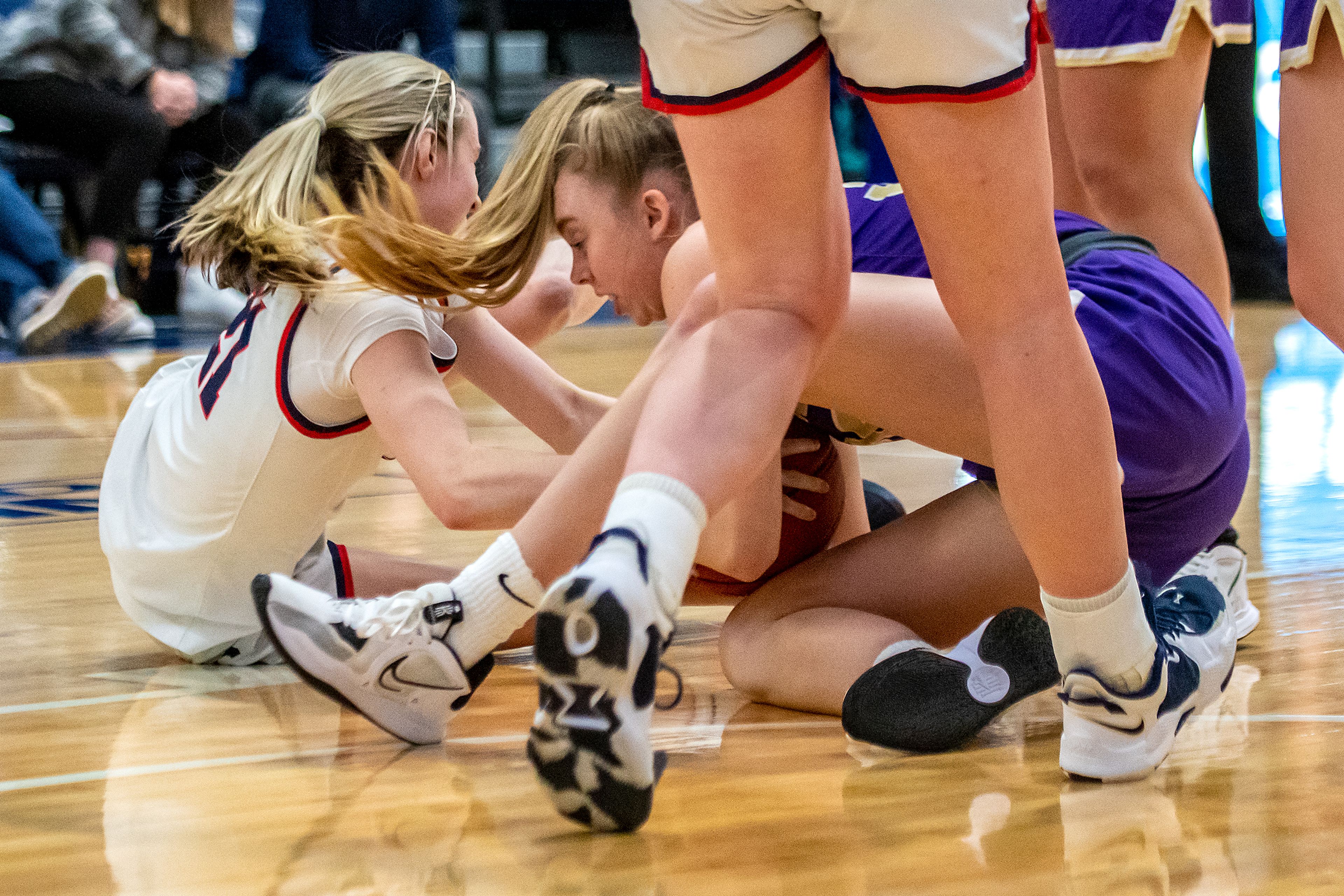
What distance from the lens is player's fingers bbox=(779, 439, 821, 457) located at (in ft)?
5.11

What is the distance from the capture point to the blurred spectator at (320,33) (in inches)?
223

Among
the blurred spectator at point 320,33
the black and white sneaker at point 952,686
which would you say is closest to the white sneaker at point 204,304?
the blurred spectator at point 320,33

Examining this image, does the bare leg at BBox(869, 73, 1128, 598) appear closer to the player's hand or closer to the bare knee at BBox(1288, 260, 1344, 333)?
the player's hand

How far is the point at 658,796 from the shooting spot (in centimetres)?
113

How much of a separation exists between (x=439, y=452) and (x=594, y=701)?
57 centimetres

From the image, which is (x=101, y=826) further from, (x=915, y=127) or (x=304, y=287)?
(x=915, y=127)

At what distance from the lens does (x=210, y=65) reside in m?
5.59

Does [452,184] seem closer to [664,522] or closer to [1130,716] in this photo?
[664,522]

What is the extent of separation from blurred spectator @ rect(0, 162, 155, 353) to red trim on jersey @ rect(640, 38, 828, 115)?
14.1 ft

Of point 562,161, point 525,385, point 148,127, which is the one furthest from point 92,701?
point 148,127

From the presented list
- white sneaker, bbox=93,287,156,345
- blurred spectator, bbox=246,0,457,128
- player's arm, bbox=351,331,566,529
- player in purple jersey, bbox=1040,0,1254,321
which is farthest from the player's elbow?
blurred spectator, bbox=246,0,457,128

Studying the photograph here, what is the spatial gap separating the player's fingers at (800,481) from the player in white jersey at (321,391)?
252 millimetres

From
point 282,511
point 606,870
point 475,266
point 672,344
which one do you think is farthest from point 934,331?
point 282,511

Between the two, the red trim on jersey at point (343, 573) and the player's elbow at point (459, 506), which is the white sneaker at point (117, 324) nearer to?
the red trim on jersey at point (343, 573)
